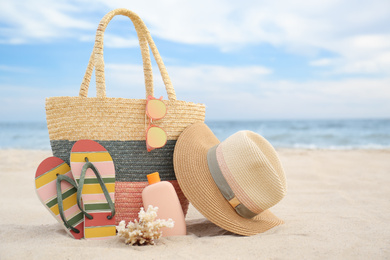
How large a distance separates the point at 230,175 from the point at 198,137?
0.39m

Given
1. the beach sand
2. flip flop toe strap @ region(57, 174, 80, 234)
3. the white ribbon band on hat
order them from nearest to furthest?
the beach sand, flip flop toe strap @ region(57, 174, 80, 234), the white ribbon band on hat

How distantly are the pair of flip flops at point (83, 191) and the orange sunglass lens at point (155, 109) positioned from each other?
355 mm

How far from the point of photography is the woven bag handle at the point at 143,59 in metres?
2.09

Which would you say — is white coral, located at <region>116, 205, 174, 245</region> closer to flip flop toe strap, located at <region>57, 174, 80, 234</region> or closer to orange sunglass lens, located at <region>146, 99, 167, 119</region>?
flip flop toe strap, located at <region>57, 174, 80, 234</region>

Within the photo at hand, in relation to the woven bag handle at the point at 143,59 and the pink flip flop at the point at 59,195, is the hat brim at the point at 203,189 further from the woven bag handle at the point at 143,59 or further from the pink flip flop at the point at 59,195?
the pink flip flop at the point at 59,195

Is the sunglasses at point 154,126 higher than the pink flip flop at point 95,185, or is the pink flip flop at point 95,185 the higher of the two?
the sunglasses at point 154,126

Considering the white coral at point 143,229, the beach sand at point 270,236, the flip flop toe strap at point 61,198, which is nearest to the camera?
the beach sand at point 270,236

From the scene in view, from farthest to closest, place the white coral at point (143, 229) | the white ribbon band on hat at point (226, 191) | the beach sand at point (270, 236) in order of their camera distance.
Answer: the white ribbon band on hat at point (226, 191) → the white coral at point (143, 229) → the beach sand at point (270, 236)

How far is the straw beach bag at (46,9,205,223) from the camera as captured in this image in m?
2.09

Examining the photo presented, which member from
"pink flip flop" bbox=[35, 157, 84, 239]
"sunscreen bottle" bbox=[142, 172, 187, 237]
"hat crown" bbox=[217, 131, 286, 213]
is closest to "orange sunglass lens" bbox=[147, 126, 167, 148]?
"sunscreen bottle" bbox=[142, 172, 187, 237]

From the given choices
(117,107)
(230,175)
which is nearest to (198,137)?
(230,175)

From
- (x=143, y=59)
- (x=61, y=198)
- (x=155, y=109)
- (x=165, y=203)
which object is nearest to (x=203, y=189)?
(x=165, y=203)

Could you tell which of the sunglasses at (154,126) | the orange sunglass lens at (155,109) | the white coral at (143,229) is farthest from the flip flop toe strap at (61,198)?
the orange sunglass lens at (155,109)

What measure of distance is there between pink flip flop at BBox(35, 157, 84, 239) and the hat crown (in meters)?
0.91
